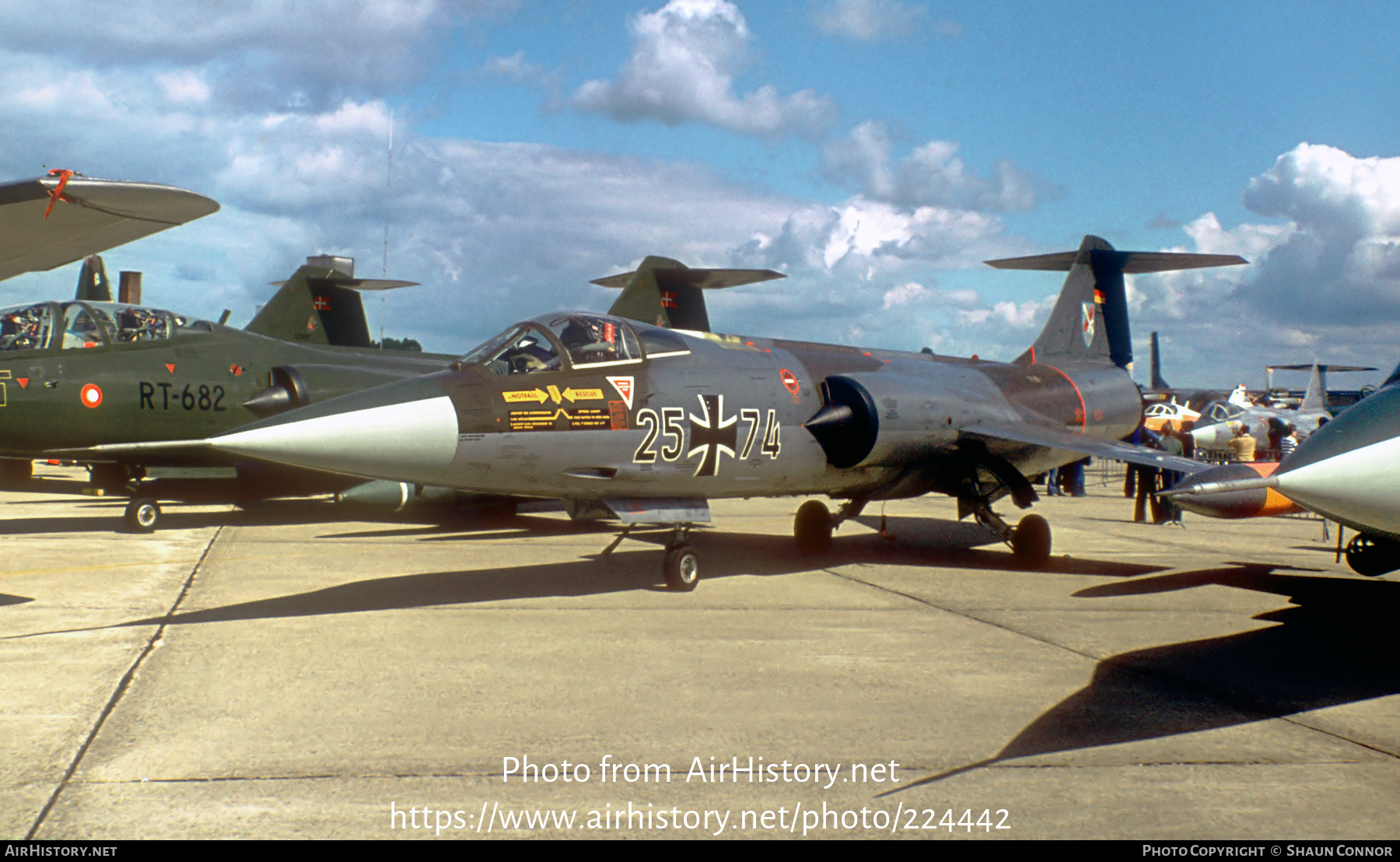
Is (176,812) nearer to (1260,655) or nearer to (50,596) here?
(50,596)

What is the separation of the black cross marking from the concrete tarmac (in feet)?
3.73

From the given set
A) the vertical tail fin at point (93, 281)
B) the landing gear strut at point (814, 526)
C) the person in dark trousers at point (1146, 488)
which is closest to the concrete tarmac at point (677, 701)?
the person in dark trousers at point (1146, 488)

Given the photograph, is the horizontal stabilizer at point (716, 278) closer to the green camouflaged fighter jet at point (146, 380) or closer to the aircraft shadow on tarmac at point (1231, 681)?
the green camouflaged fighter jet at point (146, 380)

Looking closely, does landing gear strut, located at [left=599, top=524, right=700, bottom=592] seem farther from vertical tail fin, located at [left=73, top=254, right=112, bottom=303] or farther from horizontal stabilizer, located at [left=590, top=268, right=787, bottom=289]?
vertical tail fin, located at [left=73, top=254, right=112, bottom=303]

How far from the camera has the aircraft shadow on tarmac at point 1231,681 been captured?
4367 mm

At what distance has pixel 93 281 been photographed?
2684cm

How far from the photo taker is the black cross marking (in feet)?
25.7

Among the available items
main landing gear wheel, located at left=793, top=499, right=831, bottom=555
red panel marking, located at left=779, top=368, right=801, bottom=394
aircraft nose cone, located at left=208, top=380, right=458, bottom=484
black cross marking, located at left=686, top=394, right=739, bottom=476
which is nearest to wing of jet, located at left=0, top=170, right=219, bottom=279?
aircraft nose cone, located at left=208, top=380, right=458, bottom=484

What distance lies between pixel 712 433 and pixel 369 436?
117 inches

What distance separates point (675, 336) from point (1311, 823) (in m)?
5.83

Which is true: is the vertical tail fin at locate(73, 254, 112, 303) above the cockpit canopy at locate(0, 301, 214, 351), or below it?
above

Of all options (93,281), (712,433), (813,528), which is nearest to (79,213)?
(712,433)

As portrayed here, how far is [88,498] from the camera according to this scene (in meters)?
15.3

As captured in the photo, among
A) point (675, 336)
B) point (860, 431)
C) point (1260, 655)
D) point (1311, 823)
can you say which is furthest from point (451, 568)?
point (1311, 823)
